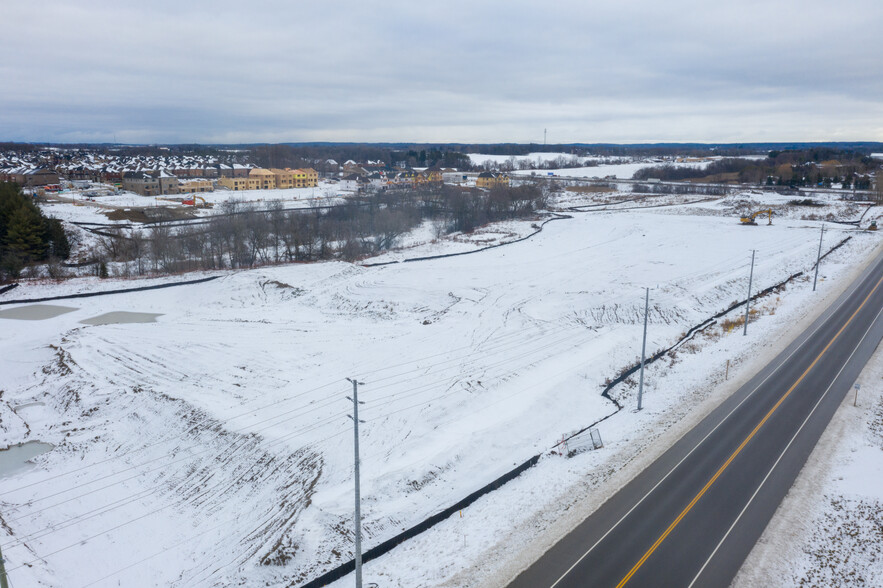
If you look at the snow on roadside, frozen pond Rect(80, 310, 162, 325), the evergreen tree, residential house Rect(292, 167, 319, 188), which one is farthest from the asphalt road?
residential house Rect(292, 167, 319, 188)

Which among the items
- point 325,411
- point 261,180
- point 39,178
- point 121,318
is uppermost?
point 261,180

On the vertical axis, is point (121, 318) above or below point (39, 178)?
below

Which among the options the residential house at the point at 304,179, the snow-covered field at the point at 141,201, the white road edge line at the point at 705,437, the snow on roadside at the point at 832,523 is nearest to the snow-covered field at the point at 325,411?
the white road edge line at the point at 705,437

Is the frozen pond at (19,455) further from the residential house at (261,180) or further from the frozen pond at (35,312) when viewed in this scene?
the residential house at (261,180)

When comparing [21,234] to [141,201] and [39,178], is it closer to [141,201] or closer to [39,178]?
[141,201]

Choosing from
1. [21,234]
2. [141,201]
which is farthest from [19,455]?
[141,201]

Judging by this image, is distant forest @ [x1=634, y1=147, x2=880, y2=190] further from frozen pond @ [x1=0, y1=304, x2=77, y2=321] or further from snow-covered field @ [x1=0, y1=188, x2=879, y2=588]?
frozen pond @ [x1=0, y1=304, x2=77, y2=321]

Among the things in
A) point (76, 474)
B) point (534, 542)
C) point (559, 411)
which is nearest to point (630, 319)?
point (559, 411)
